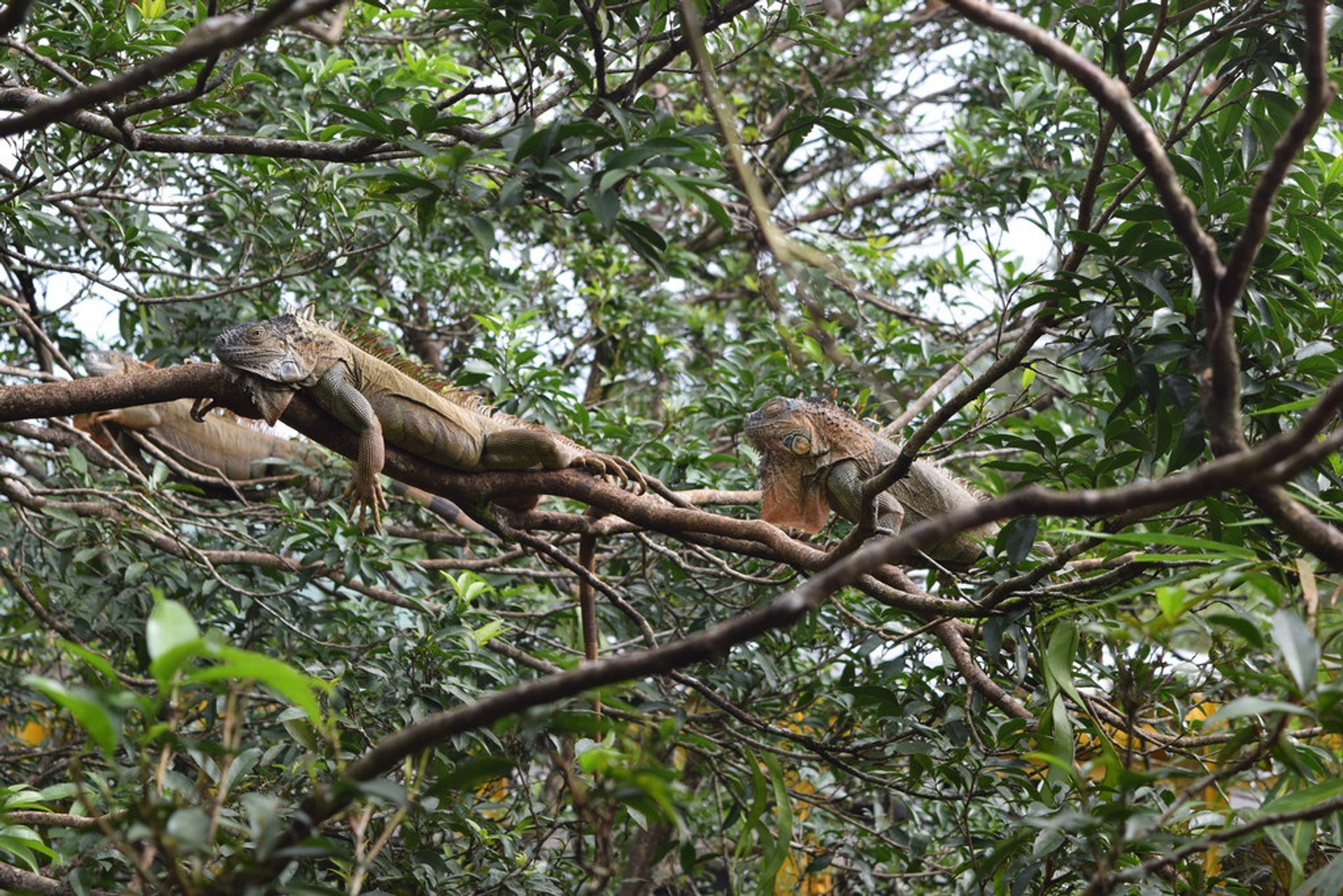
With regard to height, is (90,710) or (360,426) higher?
(360,426)

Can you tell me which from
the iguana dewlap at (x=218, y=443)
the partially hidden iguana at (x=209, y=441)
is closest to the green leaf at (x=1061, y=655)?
the partially hidden iguana at (x=209, y=441)

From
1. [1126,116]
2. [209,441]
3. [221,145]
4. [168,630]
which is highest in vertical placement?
[209,441]

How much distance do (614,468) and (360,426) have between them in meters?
0.72

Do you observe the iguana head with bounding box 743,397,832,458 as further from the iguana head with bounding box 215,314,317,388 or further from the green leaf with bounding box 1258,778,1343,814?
the green leaf with bounding box 1258,778,1343,814

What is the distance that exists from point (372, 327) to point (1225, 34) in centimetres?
381

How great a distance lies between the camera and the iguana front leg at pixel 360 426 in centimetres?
319

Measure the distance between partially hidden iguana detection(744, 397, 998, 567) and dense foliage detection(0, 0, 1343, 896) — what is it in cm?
21

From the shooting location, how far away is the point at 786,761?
4.34m

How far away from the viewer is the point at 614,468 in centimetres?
333

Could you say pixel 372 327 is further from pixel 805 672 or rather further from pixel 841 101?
pixel 841 101

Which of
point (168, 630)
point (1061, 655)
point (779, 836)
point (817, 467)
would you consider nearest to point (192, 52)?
point (168, 630)

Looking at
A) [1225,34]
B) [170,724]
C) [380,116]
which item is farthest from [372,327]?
[170,724]

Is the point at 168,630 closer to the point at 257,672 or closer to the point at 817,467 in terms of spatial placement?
the point at 257,672

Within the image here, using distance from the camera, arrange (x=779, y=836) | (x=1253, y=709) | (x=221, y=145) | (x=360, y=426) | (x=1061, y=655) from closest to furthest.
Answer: (x=1253, y=709) < (x=779, y=836) < (x=1061, y=655) < (x=221, y=145) < (x=360, y=426)
